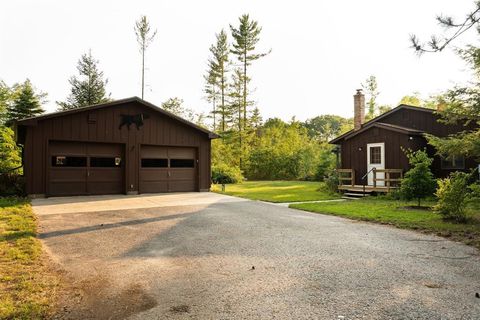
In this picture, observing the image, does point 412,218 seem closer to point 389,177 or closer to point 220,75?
point 389,177

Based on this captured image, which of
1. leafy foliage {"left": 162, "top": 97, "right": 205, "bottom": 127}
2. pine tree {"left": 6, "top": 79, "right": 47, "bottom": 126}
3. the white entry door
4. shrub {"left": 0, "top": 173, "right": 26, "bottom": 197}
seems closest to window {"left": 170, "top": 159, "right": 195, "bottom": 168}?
shrub {"left": 0, "top": 173, "right": 26, "bottom": 197}

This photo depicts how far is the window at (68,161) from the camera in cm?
1361

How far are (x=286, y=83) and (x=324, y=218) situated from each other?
26.1 meters

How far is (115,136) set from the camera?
14.7 metres

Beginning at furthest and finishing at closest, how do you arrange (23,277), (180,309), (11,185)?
(11,185) < (23,277) < (180,309)

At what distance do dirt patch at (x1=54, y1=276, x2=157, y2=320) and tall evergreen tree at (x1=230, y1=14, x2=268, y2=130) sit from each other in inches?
1198

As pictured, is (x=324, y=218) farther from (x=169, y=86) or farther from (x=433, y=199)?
(x=169, y=86)

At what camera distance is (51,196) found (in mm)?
13438

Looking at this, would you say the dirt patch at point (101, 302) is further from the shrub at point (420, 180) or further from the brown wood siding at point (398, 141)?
the brown wood siding at point (398, 141)

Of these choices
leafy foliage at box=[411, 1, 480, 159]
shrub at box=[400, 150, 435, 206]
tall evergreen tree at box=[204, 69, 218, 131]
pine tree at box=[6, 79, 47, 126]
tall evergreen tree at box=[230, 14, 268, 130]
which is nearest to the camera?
leafy foliage at box=[411, 1, 480, 159]

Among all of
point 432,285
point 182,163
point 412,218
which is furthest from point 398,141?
point 432,285

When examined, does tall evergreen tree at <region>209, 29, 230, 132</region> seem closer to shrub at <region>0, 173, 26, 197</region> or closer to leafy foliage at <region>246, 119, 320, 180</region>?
leafy foliage at <region>246, 119, 320, 180</region>

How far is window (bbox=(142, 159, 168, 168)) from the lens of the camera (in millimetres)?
15586

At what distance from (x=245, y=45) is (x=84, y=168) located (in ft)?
79.8
